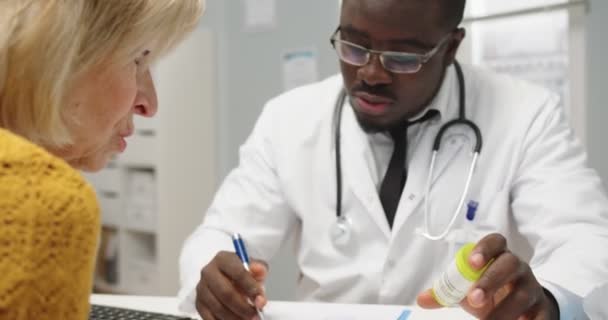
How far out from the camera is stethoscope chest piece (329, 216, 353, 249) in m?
1.34

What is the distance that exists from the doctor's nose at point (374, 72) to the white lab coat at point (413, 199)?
0.14 meters

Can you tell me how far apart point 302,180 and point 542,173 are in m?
0.49

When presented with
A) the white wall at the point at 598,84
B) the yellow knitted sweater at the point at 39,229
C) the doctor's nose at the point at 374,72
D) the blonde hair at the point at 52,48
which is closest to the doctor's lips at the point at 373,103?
the doctor's nose at the point at 374,72

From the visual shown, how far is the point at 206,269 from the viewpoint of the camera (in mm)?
1096

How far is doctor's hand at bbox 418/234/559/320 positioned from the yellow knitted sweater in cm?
59

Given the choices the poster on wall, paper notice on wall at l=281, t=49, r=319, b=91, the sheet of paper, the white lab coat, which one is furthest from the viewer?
paper notice on wall at l=281, t=49, r=319, b=91

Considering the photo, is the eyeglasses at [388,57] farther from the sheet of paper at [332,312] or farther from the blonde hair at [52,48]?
the blonde hair at [52,48]

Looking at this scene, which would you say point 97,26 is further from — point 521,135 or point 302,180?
point 521,135

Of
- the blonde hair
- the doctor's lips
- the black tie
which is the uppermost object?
the blonde hair

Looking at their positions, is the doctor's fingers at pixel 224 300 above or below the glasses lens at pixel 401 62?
below

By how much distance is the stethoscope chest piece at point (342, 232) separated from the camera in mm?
1343

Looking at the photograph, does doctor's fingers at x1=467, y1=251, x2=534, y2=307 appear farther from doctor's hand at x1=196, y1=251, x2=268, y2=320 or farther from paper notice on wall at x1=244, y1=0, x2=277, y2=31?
paper notice on wall at x1=244, y1=0, x2=277, y2=31

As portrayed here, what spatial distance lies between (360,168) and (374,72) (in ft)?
0.67

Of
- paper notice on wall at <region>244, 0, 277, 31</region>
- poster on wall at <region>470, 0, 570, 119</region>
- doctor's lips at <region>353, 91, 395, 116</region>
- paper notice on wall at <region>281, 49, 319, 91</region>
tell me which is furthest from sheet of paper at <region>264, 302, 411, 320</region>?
paper notice on wall at <region>244, 0, 277, 31</region>
